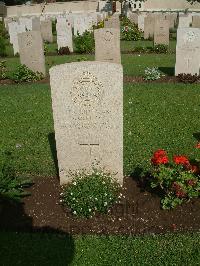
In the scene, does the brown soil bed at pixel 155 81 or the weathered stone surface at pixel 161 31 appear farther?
the weathered stone surface at pixel 161 31

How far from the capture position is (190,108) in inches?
→ 364

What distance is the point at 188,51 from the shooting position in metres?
11.7

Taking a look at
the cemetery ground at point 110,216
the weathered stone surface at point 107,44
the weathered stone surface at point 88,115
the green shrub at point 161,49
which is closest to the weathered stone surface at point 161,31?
the green shrub at point 161,49

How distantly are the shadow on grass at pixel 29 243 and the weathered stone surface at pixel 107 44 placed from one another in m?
8.35

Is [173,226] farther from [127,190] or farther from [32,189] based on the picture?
[32,189]

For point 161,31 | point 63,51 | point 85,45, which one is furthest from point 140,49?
point 63,51

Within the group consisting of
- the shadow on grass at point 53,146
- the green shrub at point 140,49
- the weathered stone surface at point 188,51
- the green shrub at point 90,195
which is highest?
the weathered stone surface at point 188,51

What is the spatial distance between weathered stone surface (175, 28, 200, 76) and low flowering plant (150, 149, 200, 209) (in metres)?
7.42

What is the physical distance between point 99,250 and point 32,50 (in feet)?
31.8

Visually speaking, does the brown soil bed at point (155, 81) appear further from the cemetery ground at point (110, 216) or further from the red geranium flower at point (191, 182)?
the red geranium flower at point (191, 182)

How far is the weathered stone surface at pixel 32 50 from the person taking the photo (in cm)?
1241

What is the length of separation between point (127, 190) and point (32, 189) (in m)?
1.48

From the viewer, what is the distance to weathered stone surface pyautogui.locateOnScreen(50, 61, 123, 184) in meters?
4.84

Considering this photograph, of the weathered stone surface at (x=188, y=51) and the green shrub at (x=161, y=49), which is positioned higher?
the weathered stone surface at (x=188, y=51)
